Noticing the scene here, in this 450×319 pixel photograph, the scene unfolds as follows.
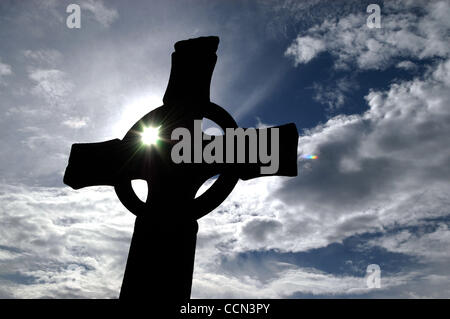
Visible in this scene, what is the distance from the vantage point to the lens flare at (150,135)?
397cm

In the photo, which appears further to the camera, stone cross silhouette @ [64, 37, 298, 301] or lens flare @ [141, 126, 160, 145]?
lens flare @ [141, 126, 160, 145]

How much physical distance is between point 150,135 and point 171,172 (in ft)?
1.72

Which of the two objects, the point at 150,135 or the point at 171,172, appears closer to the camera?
the point at 171,172

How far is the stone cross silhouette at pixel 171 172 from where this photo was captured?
3.33 m

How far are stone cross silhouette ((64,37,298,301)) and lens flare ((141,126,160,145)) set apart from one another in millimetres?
42

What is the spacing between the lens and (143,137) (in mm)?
4074

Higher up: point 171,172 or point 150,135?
point 150,135

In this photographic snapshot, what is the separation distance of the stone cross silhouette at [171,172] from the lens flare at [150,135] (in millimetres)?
42

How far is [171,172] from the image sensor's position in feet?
12.4

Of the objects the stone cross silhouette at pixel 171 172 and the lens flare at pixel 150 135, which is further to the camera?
the lens flare at pixel 150 135

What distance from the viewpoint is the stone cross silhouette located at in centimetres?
333
